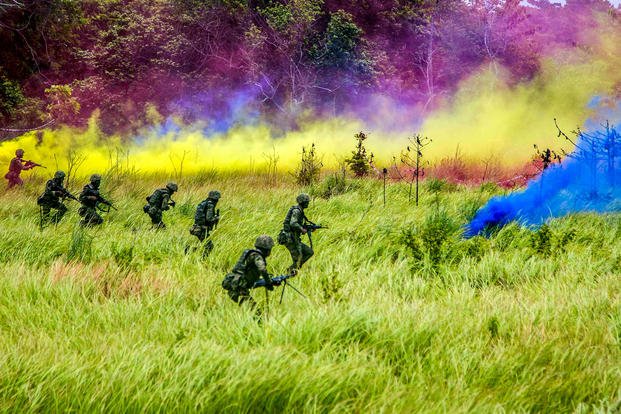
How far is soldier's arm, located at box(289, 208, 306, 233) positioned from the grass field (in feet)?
1.47

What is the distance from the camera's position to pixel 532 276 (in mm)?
5953

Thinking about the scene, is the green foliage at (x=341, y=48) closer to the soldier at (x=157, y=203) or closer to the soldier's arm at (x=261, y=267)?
the soldier at (x=157, y=203)

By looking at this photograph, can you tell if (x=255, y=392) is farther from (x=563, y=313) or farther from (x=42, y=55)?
(x=42, y=55)

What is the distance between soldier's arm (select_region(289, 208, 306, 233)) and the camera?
6.28 meters

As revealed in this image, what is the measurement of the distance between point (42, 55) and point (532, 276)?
676 inches

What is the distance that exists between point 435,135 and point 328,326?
18787 mm

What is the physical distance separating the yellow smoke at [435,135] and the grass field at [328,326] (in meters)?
8.57

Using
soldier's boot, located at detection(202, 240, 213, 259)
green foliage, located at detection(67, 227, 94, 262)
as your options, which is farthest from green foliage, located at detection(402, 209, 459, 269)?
green foliage, located at detection(67, 227, 94, 262)

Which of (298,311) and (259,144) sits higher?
(259,144)

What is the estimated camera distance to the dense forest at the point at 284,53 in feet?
71.4

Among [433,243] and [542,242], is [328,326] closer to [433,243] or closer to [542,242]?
[433,243]

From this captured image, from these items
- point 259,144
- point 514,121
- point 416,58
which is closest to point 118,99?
point 259,144

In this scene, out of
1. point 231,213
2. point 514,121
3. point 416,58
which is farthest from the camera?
point 416,58

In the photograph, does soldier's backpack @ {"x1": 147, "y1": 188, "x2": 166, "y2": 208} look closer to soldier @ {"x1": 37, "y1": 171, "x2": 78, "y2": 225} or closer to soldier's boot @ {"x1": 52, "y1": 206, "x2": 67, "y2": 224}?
soldier @ {"x1": 37, "y1": 171, "x2": 78, "y2": 225}
